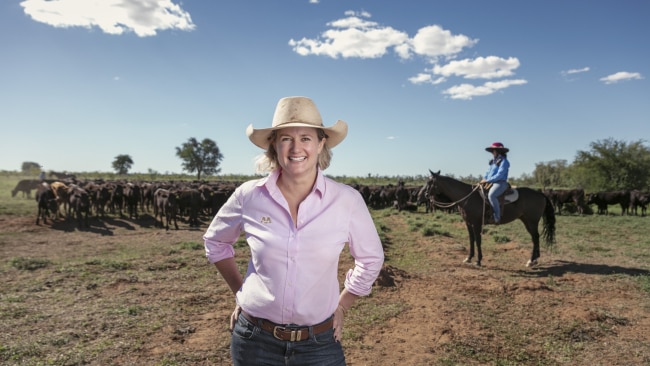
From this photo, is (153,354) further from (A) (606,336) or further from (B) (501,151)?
(B) (501,151)

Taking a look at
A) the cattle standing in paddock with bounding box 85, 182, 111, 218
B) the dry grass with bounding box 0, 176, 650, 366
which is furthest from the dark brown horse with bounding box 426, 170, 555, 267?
the cattle standing in paddock with bounding box 85, 182, 111, 218

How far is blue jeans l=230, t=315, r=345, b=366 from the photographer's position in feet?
6.91

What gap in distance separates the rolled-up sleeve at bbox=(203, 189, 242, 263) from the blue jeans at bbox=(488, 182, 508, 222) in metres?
9.34

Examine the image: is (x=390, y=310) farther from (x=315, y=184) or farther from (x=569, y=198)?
(x=569, y=198)

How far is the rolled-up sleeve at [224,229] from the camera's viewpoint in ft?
7.82

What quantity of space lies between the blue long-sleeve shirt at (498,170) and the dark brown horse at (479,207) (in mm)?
623

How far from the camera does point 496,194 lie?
10.3 meters

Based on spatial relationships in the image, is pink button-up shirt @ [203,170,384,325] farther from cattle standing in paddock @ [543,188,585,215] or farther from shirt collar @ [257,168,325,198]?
cattle standing in paddock @ [543,188,585,215]

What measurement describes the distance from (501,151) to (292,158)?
9.28 m

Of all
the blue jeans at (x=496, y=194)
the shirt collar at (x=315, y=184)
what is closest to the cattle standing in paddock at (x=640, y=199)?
the blue jeans at (x=496, y=194)

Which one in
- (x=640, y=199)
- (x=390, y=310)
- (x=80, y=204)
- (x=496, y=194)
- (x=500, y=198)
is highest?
(x=640, y=199)

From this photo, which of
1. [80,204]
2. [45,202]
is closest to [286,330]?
[80,204]

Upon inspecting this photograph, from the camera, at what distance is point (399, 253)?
12.2m

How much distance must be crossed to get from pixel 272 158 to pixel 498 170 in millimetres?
8886
